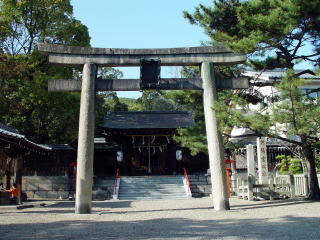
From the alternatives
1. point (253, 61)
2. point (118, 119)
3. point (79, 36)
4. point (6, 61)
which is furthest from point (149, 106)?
point (253, 61)

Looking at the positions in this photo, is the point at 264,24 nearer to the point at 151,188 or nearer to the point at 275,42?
the point at 275,42

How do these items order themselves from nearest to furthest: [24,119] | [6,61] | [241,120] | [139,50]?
1. [241,120]
2. [139,50]
3. [6,61]
4. [24,119]

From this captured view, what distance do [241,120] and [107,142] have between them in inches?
641

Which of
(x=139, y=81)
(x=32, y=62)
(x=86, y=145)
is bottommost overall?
(x=86, y=145)

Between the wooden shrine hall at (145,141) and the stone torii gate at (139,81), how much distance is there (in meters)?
11.7

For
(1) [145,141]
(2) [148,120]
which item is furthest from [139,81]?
(2) [148,120]

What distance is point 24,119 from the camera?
22359 mm

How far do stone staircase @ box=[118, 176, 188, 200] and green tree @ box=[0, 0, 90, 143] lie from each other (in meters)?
6.33

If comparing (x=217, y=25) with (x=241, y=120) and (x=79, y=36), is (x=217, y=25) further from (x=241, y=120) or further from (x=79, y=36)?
(x=79, y=36)

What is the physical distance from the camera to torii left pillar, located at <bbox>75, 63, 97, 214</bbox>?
36.2 feet

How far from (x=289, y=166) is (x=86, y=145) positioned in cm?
1538

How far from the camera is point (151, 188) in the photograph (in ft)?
65.7

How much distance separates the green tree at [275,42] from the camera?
1019cm

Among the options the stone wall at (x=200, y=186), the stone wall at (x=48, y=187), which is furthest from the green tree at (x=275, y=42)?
the stone wall at (x=48, y=187)
